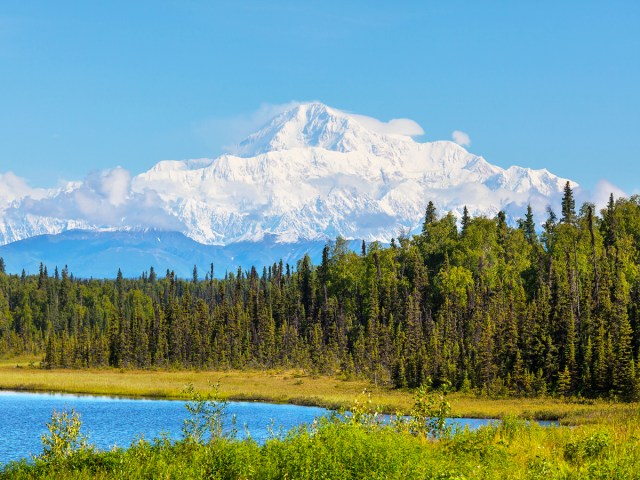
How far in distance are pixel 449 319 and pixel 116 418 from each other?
2544 inches

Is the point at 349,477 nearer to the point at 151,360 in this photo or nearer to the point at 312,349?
the point at 312,349

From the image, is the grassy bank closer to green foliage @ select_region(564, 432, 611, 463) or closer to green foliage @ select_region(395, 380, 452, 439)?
green foliage @ select_region(564, 432, 611, 463)

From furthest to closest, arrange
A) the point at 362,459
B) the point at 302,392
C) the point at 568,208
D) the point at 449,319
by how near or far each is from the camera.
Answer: the point at 568,208, the point at 449,319, the point at 302,392, the point at 362,459

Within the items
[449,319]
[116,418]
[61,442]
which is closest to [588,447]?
[61,442]

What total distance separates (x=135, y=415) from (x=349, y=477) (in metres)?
51.9

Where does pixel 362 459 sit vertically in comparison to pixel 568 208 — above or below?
below

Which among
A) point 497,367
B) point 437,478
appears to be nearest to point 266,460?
point 437,478

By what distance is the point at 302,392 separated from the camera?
9425 centimetres

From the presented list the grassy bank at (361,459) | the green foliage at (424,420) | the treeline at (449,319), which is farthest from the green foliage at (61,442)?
the treeline at (449,319)

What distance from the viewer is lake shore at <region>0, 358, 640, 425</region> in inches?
2778

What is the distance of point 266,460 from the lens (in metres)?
24.9

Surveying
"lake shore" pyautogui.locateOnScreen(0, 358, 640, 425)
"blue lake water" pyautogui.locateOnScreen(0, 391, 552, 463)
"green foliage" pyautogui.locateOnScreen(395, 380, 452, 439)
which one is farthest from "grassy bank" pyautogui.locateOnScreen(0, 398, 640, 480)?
"lake shore" pyautogui.locateOnScreen(0, 358, 640, 425)

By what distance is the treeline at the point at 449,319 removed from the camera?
3401 inches

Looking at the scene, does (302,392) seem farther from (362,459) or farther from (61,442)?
(362,459)
